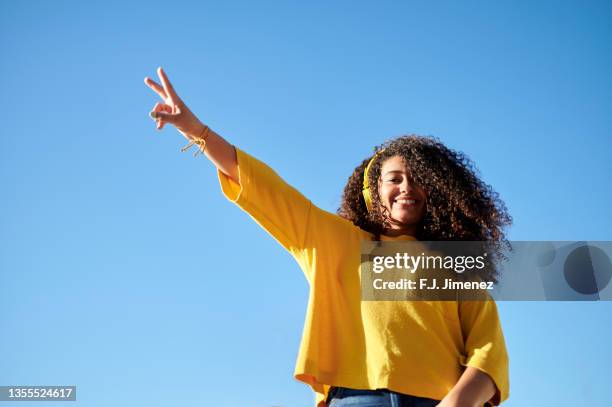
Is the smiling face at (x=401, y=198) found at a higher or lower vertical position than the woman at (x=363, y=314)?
higher

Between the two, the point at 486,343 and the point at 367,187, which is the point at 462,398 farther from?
the point at 367,187

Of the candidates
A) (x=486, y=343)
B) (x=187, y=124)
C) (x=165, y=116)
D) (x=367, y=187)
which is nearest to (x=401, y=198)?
(x=367, y=187)

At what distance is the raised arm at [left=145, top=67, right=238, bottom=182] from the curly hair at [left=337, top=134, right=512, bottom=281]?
1000mm

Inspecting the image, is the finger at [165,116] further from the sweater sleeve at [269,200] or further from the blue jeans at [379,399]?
the blue jeans at [379,399]

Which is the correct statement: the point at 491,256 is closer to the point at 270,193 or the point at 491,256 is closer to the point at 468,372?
the point at 468,372

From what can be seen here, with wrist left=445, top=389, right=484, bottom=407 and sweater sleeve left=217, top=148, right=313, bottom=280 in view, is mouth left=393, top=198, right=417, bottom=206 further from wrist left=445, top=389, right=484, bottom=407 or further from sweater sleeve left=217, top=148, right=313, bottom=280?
wrist left=445, top=389, right=484, bottom=407

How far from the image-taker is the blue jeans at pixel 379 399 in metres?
3.32

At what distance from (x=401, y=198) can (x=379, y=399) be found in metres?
1.27

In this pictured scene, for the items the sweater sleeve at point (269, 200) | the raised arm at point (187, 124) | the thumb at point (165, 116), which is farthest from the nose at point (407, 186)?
the thumb at point (165, 116)

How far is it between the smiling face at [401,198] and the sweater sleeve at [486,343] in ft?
1.94

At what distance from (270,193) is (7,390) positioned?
427cm

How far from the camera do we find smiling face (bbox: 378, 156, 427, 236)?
4.08 metres

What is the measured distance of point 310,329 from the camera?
3.60 m

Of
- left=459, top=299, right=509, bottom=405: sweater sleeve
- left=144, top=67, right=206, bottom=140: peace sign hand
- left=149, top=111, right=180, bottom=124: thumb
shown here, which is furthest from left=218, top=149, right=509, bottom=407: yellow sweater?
left=149, top=111, right=180, bottom=124: thumb
